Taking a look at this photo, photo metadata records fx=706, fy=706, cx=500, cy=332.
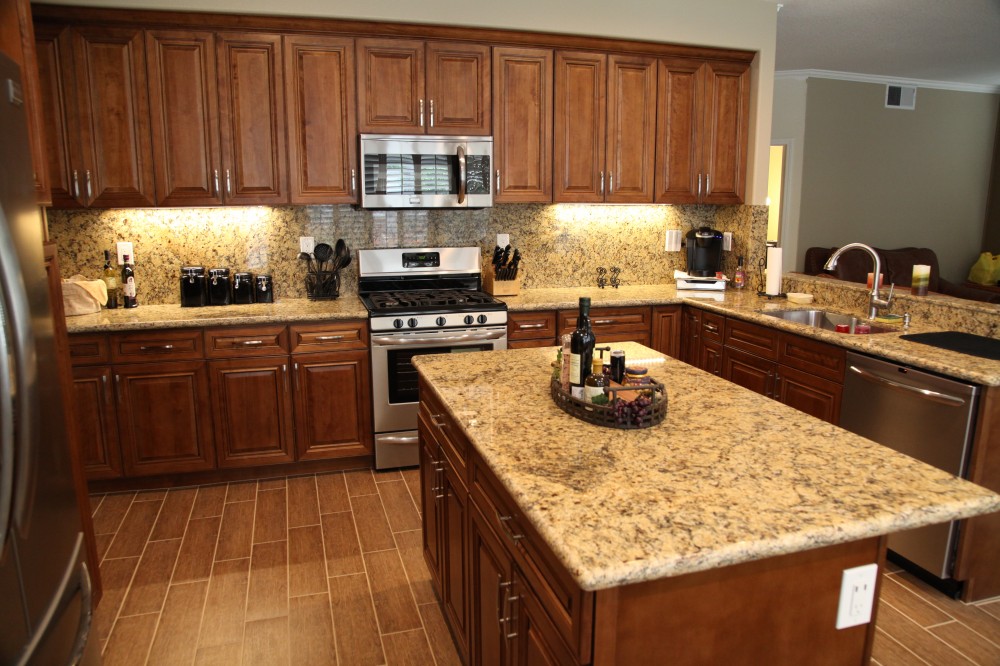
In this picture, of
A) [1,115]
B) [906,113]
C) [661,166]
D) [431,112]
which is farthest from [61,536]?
[906,113]

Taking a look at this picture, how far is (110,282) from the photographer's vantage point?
158 inches

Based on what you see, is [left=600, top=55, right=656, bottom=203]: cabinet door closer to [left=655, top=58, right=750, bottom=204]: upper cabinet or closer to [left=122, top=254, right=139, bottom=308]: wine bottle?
[left=655, top=58, right=750, bottom=204]: upper cabinet

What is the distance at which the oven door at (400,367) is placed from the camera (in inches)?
155

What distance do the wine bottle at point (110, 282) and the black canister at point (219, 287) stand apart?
1.69 feet

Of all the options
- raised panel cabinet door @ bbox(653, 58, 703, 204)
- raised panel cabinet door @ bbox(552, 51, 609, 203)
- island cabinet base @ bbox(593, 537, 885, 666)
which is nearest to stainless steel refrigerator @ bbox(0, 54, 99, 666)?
island cabinet base @ bbox(593, 537, 885, 666)

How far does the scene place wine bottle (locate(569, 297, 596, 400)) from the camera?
1.99 m

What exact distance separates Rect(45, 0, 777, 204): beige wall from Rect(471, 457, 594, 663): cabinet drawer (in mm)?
3023

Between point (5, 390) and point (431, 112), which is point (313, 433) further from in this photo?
point (5, 390)

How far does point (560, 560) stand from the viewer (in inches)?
49.3

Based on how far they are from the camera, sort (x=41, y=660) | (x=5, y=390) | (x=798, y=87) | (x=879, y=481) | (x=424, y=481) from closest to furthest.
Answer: (x=5, y=390)
(x=41, y=660)
(x=879, y=481)
(x=424, y=481)
(x=798, y=87)

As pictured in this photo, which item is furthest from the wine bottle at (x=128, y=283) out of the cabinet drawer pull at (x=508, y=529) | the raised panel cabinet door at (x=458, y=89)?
the cabinet drawer pull at (x=508, y=529)

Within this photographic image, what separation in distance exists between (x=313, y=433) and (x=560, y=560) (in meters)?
2.96

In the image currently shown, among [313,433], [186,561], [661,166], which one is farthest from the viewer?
[661,166]

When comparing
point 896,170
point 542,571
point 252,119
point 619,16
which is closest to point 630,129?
point 619,16
